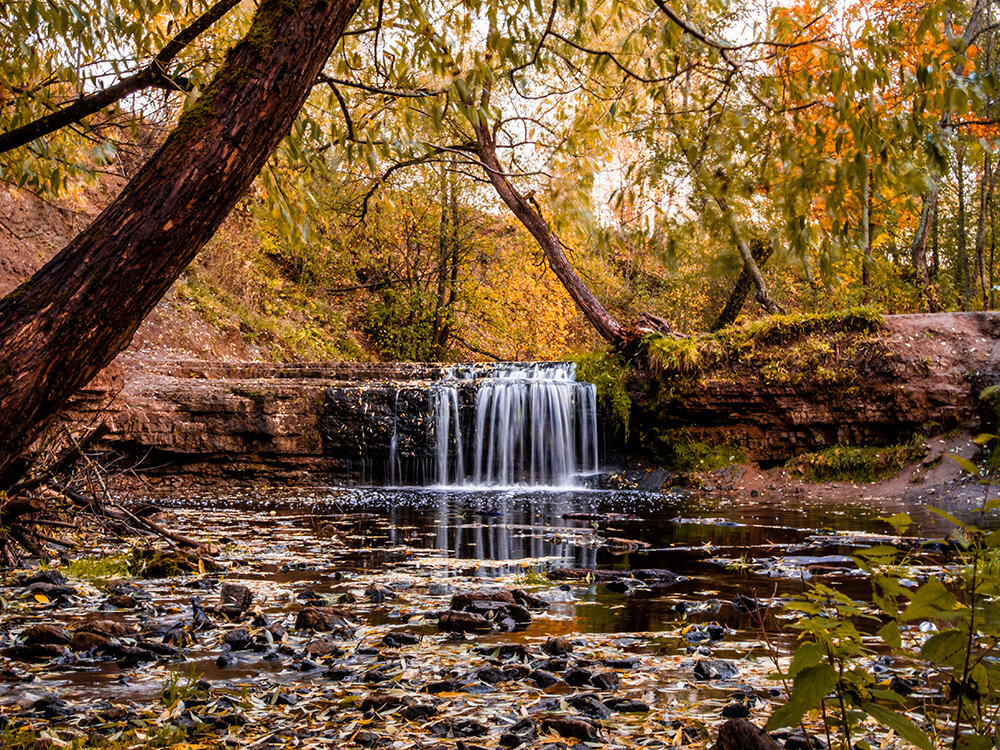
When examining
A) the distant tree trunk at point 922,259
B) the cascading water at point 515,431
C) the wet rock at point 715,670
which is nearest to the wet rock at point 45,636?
the wet rock at point 715,670

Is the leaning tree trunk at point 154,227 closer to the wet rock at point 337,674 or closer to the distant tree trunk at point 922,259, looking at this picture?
the wet rock at point 337,674

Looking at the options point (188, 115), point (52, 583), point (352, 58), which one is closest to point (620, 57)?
point (352, 58)

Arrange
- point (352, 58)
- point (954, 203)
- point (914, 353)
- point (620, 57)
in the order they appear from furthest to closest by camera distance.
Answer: point (954, 203), point (914, 353), point (352, 58), point (620, 57)

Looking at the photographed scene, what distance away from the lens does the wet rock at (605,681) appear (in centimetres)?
288

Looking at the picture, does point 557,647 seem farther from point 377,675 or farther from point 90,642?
point 90,642

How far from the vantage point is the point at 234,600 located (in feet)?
13.7

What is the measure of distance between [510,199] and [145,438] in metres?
7.37

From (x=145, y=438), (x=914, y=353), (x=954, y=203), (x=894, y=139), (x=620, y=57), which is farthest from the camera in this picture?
(x=954, y=203)

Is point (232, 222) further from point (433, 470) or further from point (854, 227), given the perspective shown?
point (854, 227)

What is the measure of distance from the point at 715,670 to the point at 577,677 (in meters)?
0.58

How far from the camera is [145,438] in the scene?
11.5m

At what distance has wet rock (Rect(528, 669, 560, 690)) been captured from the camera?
2.92 metres

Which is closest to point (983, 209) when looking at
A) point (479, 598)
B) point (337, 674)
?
point (479, 598)

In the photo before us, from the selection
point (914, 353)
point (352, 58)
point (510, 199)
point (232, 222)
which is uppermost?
point (232, 222)
